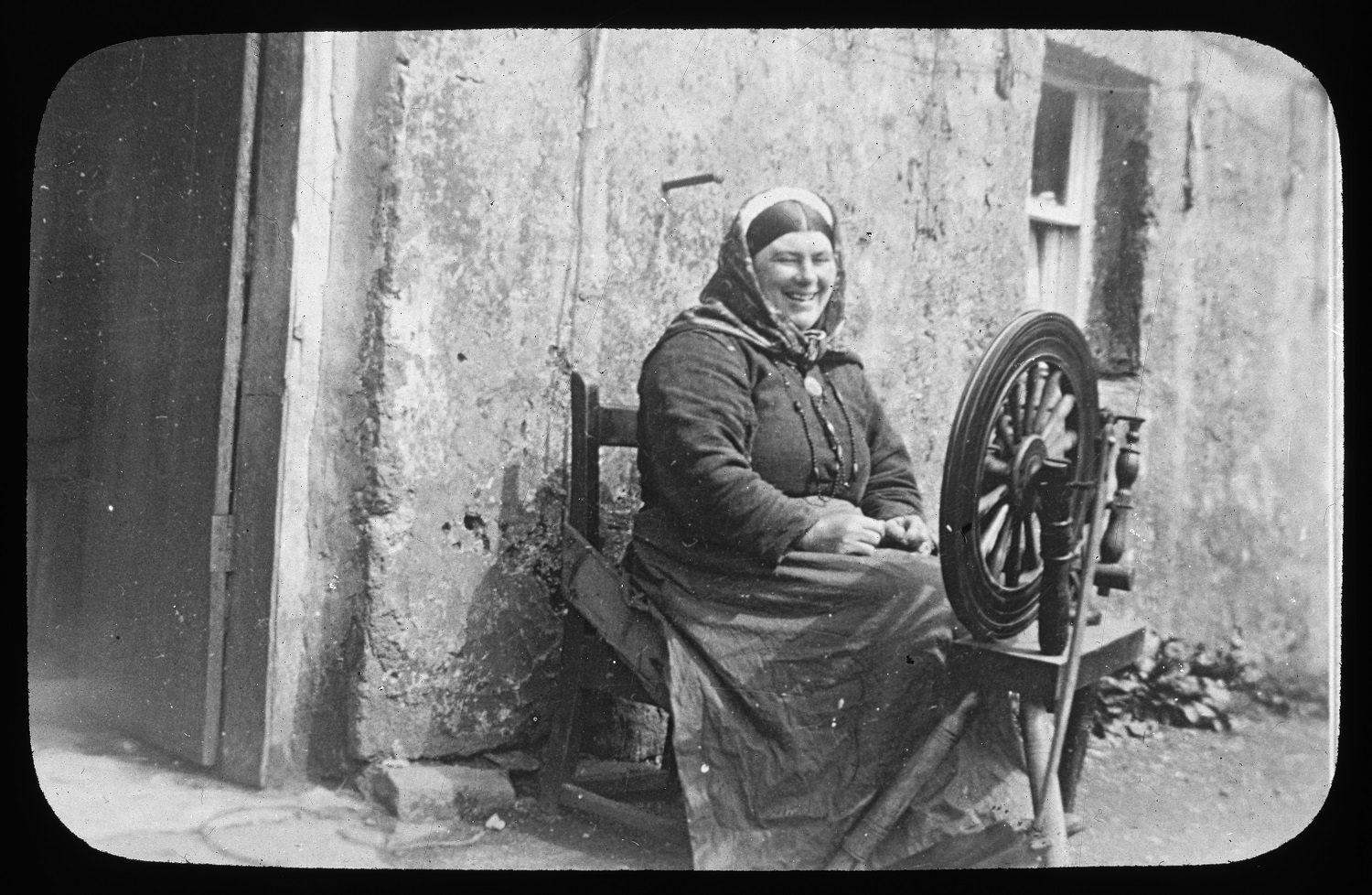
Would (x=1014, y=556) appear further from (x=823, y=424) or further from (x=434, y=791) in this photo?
(x=434, y=791)

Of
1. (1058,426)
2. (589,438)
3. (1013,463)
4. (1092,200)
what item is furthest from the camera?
(1092,200)

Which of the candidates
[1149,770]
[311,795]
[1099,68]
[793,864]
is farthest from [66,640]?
[1099,68]

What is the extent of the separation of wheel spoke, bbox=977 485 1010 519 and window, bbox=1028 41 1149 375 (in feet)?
1.33

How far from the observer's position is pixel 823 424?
2.41m

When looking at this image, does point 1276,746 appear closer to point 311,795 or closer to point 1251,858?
point 1251,858

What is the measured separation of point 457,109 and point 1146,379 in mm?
1449

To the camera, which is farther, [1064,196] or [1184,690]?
[1064,196]

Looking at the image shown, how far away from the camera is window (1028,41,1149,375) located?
2.50m

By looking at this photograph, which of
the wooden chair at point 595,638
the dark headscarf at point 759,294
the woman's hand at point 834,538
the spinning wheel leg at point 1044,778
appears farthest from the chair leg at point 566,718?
the spinning wheel leg at point 1044,778

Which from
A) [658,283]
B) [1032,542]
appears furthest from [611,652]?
[1032,542]

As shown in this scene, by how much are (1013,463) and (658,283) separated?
2.50ft

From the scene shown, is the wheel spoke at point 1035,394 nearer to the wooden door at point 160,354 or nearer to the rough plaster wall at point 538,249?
the rough plaster wall at point 538,249

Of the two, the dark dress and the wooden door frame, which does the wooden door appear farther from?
the dark dress

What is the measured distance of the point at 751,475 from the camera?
233cm
